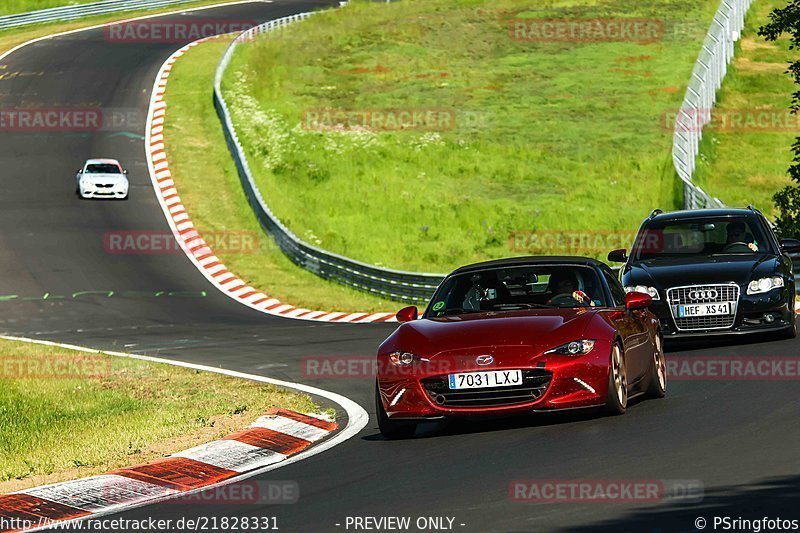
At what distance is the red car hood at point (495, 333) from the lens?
35.7ft

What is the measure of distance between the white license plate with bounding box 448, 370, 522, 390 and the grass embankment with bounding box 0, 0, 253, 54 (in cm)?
5165

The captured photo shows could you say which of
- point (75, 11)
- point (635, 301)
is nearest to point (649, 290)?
point (635, 301)

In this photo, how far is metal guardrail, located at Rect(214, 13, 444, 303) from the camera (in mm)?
28875

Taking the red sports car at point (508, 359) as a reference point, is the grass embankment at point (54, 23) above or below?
above

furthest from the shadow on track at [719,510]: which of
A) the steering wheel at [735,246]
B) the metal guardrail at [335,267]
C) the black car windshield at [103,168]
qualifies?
the black car windshield at [103,168]

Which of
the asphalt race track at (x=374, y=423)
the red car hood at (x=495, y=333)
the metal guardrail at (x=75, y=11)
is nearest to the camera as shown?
the asphalt race track at (x=374, y=423)

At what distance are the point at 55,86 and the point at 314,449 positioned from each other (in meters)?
43.8

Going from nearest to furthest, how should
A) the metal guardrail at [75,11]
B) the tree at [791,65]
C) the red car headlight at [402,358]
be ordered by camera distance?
the red car headlight at [402,358]
the tree at [791,65]
the metal guardrail at [75,11]

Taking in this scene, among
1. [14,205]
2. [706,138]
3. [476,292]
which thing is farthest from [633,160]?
[476,292]

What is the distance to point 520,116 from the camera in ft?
164

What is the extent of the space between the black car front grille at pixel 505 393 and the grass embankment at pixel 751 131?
1102 inches

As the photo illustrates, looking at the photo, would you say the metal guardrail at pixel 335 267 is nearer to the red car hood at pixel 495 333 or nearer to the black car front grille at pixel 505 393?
the red car hood at pixel 495 333

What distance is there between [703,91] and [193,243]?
17.7m

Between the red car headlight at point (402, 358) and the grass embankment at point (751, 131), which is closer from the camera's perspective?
the red car headlight at point (402, 358)
